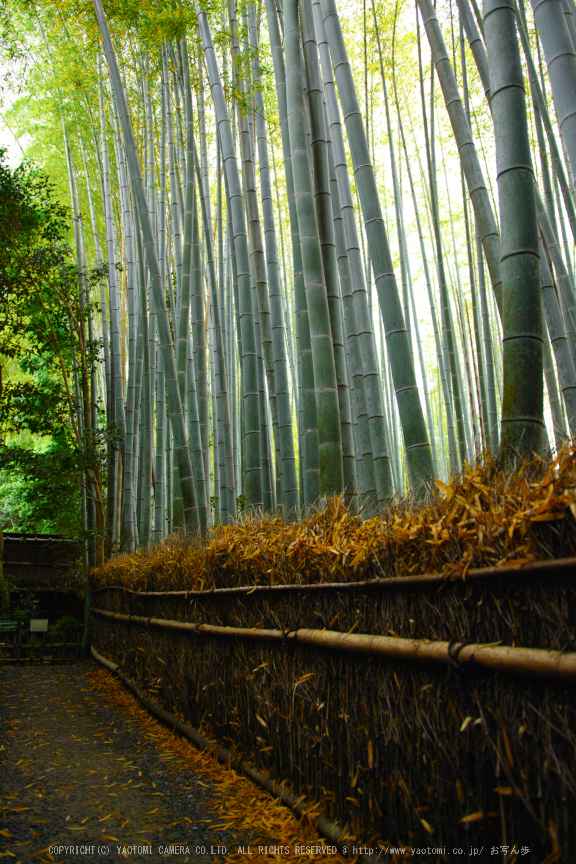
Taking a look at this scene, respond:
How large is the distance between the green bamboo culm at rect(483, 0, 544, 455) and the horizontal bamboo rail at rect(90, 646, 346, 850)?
115cm

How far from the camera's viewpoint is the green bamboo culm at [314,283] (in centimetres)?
254

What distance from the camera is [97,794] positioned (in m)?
2.13

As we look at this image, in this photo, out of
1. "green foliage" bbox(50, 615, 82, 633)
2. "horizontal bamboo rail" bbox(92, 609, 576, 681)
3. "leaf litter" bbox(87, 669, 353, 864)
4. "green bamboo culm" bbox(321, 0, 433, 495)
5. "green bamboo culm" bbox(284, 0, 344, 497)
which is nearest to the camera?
"horizontal bamboo rail" bbox(92, 609, 576, 681)

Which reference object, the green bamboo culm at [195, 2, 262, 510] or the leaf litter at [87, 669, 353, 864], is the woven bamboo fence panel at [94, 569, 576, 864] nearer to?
the leaf litter at [87, 669, 353, 864]

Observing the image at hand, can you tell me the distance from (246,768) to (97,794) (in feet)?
1.78

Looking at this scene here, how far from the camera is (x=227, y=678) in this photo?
239cm

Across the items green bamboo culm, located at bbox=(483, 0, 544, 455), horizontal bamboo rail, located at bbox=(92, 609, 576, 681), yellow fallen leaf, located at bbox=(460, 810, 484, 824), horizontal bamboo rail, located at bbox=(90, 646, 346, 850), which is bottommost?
horizontal bamboo rail, located at bbox=(90, 646, 346, 850)

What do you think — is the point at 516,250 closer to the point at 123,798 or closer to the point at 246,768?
the point at 246,768

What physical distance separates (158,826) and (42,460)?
16.8ft

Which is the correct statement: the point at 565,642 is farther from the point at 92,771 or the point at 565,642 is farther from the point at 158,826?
the point at 92,771

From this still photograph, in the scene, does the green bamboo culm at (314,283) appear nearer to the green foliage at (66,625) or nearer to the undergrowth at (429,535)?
the undergrowth at (429,535)

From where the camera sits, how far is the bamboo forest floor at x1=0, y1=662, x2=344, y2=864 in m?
1.66

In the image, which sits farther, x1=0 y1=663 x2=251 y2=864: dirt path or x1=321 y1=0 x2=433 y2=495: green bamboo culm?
x1=321 y1=0 x2=433 y2=495: green bamboo culm

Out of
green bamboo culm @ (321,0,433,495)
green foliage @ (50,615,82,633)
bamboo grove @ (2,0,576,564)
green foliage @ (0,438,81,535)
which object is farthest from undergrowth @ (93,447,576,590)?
green foliage @ (50,615,82,633)
